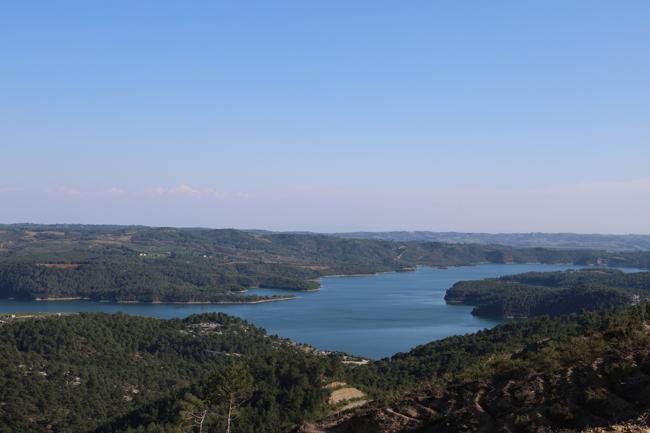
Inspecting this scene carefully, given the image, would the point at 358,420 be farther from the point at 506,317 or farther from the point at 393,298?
the point at 393,298

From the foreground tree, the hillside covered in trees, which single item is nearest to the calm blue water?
the hillside covered in trees

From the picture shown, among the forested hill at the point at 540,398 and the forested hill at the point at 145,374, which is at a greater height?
the forested hill at the point at 540,398

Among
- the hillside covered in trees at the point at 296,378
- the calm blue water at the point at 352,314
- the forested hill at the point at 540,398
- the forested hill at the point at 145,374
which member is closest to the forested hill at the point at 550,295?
the calm blue water at the point at 352,314

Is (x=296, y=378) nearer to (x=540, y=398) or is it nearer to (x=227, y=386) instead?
(x=227, y=386)

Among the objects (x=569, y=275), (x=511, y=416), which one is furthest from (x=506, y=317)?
(x=511, y=416)

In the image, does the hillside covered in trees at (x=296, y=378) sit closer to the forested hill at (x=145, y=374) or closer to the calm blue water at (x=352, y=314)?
the forested hill at (x=145, y=374)
